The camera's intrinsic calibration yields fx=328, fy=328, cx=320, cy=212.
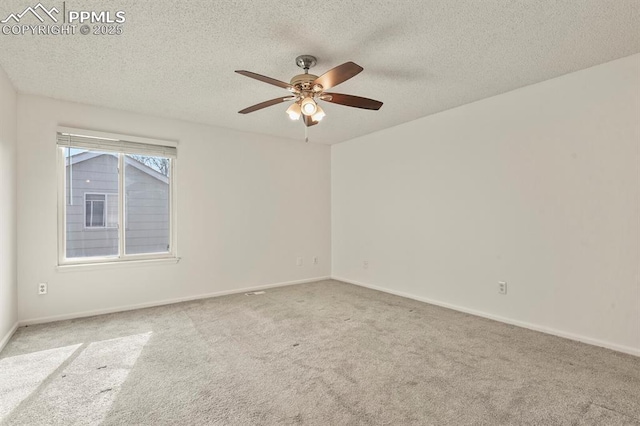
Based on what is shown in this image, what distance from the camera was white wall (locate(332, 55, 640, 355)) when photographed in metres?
2.67

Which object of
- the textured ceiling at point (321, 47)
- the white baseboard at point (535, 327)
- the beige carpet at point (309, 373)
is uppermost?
the textured ceiling at point (321, 47)

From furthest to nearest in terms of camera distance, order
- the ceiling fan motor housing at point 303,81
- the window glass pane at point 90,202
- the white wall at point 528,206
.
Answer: the window glass pane at point 90,202
the white wall at point 528,206
the ceiling fan motor housing at point 303,81

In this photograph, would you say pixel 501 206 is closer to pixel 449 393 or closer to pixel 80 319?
pixel 449 393

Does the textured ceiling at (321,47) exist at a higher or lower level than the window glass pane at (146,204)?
higher

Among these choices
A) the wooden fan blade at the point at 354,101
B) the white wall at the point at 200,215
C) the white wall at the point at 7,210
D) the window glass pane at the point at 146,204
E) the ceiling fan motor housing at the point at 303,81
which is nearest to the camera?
the ceiling fan motor housing at the point at 303,81

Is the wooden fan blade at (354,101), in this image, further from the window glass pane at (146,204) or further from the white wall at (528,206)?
the window glass pane at (146,204)

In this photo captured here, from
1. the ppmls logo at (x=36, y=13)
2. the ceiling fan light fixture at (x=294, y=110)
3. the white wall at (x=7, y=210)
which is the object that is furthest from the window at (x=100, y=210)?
the ceiling fan light fixture at (x=294, y=110)

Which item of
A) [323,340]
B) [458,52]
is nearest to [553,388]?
[323,340]

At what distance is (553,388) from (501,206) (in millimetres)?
1834

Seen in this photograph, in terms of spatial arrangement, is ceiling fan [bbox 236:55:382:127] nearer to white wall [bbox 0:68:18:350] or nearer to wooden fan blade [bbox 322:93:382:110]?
wooden fan blade [bbox 322:93:382:110]

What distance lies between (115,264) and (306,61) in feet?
10.2

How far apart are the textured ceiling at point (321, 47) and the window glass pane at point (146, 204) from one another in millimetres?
822

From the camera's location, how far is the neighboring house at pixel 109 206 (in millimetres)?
3664
